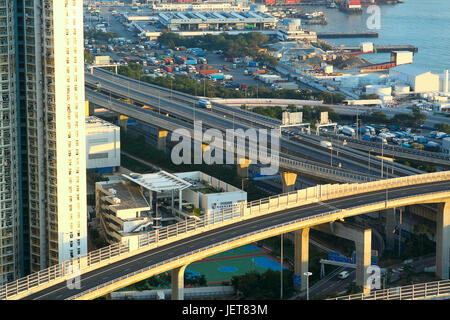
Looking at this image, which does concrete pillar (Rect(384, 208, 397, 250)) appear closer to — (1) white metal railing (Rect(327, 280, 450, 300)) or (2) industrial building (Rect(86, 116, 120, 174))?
(1) white metal railing (Rect(327, 280, 450, 300))

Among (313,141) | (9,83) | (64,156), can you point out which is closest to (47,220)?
(64,156)

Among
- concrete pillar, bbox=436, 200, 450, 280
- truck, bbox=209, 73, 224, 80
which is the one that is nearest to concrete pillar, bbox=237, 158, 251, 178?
concrete pillar, bbox=436, 200, 450, 280

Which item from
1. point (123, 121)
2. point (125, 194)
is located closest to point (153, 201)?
point (125, 194)

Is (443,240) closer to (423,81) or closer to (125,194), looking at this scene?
(125,194)

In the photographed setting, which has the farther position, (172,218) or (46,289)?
(172,218)

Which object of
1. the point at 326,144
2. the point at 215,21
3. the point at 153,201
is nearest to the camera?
the point at 153,201

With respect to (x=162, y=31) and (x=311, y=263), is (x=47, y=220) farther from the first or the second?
(x=162, y=31)
